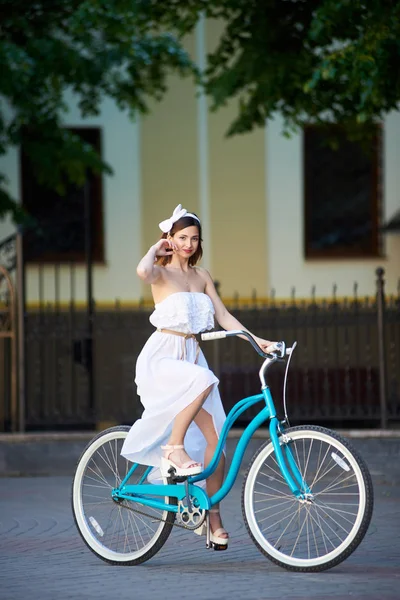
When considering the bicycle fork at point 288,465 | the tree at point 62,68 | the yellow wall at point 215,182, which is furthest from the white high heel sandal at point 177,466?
the yellow wall at point 215,182

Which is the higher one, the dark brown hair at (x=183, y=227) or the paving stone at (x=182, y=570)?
the dark brown hair at (x=183, y=227)

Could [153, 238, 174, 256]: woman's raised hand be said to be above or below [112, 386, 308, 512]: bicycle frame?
above

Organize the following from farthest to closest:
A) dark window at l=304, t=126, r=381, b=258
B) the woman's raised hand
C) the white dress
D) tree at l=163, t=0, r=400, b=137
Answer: dark window at l=304, t=126, r=381, b=258 → tree at l=163, t=0, r=400, b=137 → the woman's raised hand → the white dress

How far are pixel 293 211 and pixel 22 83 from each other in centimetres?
665

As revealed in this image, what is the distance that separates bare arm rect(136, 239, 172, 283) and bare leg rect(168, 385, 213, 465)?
2.07 feet

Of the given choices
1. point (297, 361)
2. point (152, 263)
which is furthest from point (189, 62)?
point (152, 263)

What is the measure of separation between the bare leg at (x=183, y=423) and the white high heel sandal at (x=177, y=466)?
0.02 m

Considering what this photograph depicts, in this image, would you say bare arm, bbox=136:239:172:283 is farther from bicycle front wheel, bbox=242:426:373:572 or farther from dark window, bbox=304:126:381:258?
dark window, bbox=304:126:381:258

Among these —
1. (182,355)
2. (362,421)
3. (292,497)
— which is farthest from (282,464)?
(362,421)

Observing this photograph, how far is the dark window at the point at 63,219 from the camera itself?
19.5m

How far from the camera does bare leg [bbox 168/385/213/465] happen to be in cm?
643

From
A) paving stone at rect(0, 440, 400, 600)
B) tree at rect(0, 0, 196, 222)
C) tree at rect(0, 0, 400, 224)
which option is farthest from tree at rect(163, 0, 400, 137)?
paving stone at rect(0, 440, 400, 600)

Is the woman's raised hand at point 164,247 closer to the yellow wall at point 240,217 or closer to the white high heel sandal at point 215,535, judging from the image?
the white high heel sandal at point 215,535

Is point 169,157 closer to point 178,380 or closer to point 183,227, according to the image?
point 183,227
